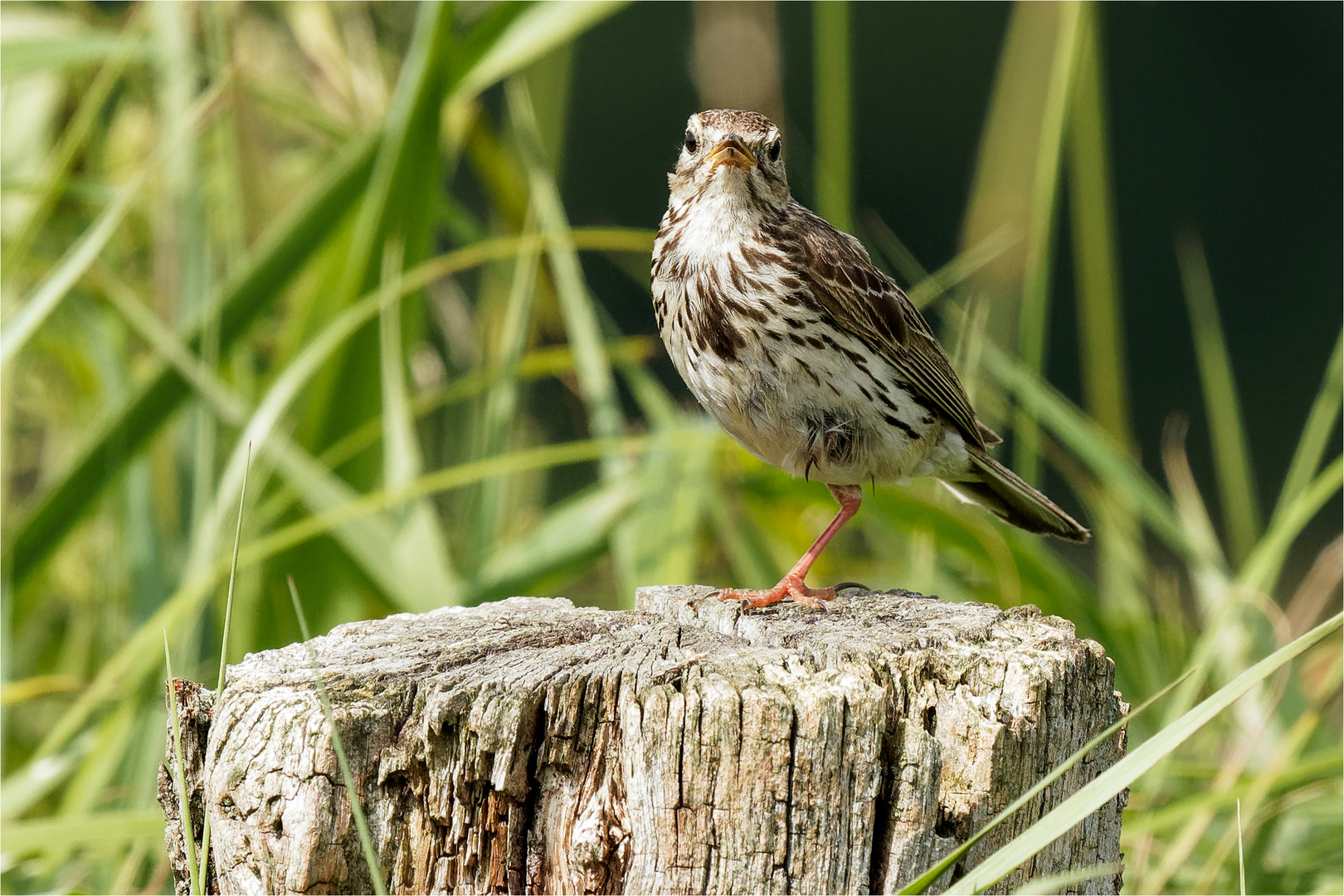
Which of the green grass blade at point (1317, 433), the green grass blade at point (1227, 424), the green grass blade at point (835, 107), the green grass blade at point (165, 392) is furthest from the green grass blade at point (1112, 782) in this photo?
the green grass blade at point (1227, 424)

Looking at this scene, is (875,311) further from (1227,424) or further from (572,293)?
(1227,424)

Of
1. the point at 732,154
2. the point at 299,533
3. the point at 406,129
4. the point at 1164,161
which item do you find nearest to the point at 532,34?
the point at 406,129

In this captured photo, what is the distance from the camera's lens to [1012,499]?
3.79 metres

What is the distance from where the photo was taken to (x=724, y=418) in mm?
3324

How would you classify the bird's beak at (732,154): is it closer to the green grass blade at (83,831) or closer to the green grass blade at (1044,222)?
the green grass blade at (1044,222)

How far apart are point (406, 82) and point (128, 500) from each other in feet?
5.51

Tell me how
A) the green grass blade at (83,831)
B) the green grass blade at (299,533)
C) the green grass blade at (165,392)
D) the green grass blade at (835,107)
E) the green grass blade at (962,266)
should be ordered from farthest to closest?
1. the green grass blade at (835,107)
2. the green grass blade at (962,266)
3. the green grass blade at (165,392)
4. the green grass blade at (299,533)
5. the green grass blade at (83,831)

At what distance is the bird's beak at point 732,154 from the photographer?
321 centimetres

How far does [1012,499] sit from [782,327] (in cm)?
101

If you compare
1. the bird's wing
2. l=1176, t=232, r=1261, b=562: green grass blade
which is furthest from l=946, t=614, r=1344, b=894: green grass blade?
l=1176, t=232, r=1261, b=562: green grass blade

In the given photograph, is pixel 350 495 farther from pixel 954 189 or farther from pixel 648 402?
pixel 954 189

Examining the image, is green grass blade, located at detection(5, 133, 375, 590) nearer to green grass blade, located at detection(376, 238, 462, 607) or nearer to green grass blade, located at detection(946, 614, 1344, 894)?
green grass blade, located at detection(376, 238, 462, 607)

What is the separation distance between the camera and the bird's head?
10.6 feet

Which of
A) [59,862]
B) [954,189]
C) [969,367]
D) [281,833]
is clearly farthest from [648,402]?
[954,189]
